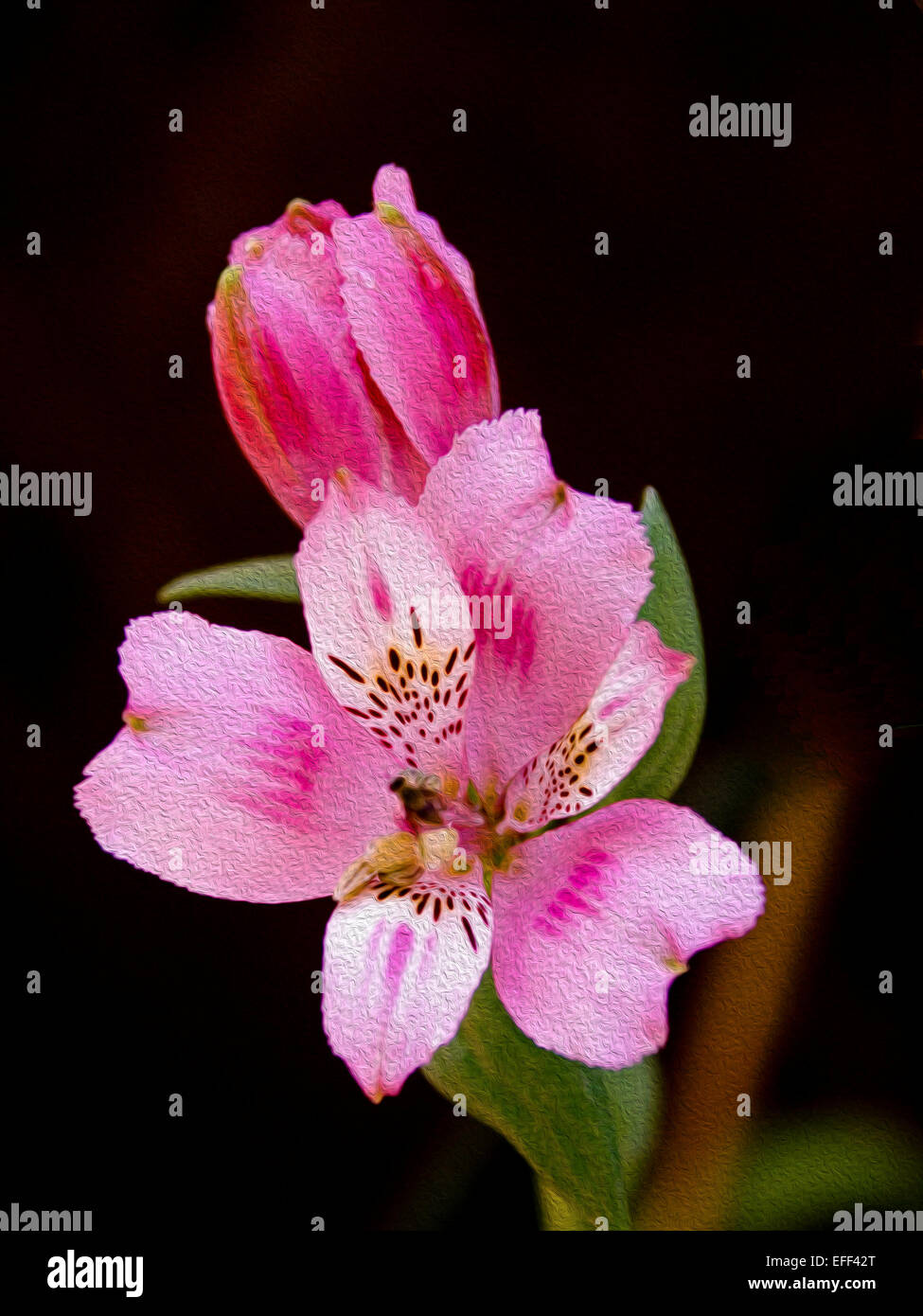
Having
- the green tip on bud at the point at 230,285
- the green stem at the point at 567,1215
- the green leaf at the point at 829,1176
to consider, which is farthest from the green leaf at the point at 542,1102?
the green tip on bud at the point at 230,285

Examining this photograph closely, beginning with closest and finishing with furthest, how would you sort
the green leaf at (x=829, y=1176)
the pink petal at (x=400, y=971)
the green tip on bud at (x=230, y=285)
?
the pink petal at (x=400, y=971)
the green tip on bud at (x=230, y=285)
the green leaf at (x=829, y=1176)

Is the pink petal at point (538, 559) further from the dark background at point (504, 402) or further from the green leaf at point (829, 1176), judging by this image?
the green leaf at point (829, 1176)

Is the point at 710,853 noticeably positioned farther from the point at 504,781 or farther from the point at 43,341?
the point at 43,341

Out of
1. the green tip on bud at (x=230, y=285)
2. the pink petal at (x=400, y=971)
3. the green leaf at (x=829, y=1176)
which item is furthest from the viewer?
the green leaf at (x=829, y=1176)

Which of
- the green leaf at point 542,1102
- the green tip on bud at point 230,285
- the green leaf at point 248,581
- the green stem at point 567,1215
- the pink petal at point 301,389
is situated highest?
the green tip on bud at point 230,285

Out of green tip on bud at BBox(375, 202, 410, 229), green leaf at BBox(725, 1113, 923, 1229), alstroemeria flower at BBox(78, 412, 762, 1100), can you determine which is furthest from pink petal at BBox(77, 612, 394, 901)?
green leaf at BBox(725, 1113, 923, 1229)

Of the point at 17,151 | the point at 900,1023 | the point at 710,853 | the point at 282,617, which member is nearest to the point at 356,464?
the point at 282,617

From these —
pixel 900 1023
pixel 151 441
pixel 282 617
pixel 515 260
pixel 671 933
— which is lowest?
pixel 900 1023

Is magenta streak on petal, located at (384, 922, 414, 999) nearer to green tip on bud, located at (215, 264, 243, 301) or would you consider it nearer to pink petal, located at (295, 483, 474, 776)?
pink petal, located at (295, 483, 474, 776)
